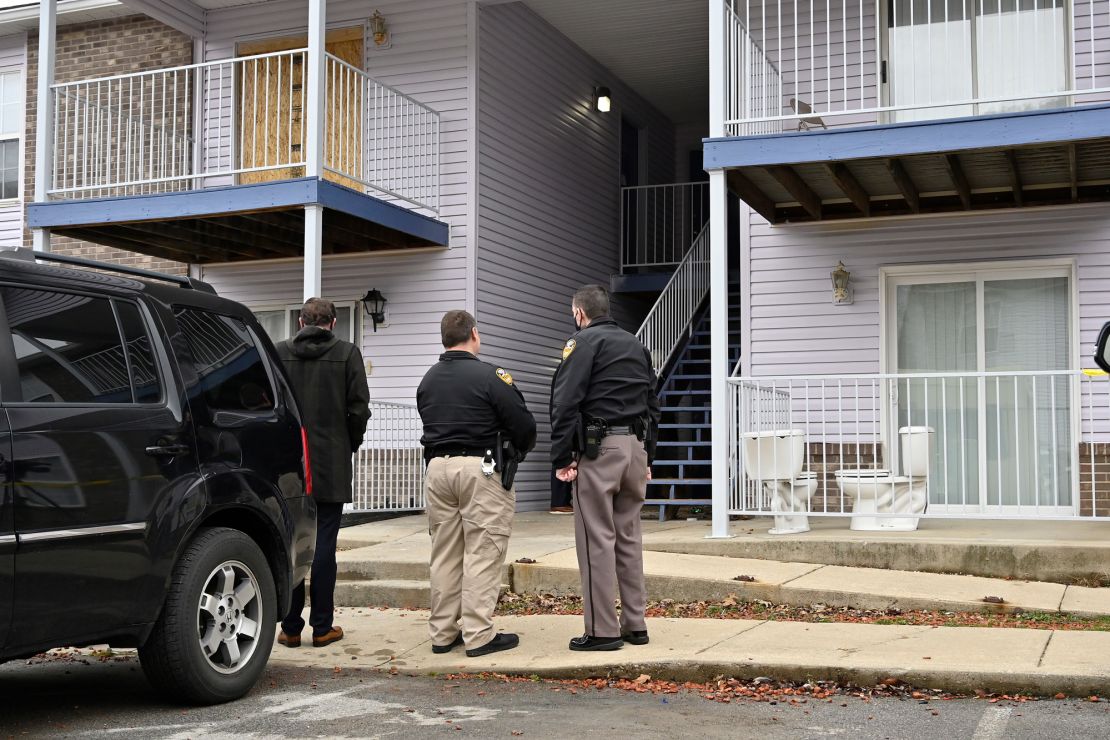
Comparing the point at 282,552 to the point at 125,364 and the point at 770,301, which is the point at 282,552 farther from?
the point at 770,301

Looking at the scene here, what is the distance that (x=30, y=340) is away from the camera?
4727 millimetres

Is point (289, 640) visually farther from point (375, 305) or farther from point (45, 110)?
point (45, 110)

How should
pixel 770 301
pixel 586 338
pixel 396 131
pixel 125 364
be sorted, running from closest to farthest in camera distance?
pixel 125 364
pixel 586 338
pixel 770 301
pixel 396 131

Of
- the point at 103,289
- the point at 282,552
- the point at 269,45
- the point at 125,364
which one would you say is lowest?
the point at 282,552

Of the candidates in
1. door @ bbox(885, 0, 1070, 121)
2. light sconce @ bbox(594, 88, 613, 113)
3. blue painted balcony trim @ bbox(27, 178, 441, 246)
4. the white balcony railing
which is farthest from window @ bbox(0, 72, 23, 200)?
door @ bbox(885, 0, 1070, 121)

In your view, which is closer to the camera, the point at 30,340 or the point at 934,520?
the point at 30,340

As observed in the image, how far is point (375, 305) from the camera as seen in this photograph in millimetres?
13477

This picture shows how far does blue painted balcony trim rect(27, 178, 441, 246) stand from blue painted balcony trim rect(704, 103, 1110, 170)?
3606 mm

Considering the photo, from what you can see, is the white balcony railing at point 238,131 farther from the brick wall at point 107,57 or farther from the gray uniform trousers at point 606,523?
the gray uniform trousers at point 606,523

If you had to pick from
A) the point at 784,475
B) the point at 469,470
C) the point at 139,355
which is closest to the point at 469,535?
the point at 469,470

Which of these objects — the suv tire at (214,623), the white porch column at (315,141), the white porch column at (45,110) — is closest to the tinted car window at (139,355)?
the suv tire at (214,623)

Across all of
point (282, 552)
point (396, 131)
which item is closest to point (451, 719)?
point (282, 552)

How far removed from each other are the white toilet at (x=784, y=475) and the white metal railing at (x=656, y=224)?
665 centimetres

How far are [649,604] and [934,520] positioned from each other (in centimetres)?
376
